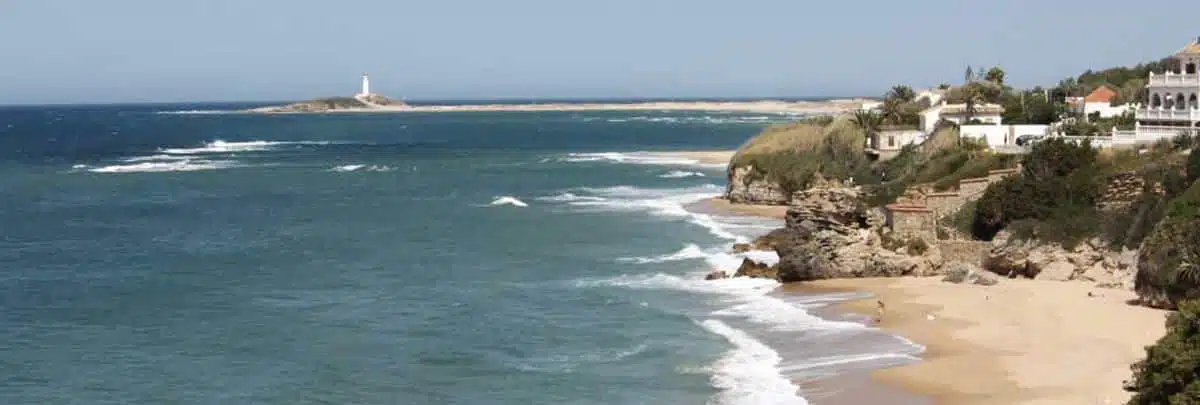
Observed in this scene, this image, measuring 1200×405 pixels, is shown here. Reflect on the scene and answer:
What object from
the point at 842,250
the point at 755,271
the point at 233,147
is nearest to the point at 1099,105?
the point at 842,250

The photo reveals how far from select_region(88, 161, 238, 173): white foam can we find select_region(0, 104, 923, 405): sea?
19.6 meters

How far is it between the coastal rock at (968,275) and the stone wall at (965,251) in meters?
0.48

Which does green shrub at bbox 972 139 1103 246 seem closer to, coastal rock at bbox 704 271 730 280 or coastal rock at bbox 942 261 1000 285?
coastal rock at bbox 942 261 1000 285

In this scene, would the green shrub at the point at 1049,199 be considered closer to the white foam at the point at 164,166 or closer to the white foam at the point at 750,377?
the white foam at the point at 750,377

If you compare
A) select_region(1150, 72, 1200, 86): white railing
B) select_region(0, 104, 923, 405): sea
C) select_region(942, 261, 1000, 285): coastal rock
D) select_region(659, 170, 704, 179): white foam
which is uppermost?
select_region(1150, 72, 1200, 86): white railing

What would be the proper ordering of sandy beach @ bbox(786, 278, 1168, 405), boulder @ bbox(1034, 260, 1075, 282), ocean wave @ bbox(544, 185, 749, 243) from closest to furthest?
1. sandy beach @ bbox(786, 278, 1168, 405)
2. boulder @ bbox(1034, 260, 1075, 282)
3. ocean wave @ bbox(544, 185, 749, 243)

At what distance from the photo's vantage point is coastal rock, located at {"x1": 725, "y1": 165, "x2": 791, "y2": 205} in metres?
73.5

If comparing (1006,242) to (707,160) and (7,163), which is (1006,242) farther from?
(7,163)

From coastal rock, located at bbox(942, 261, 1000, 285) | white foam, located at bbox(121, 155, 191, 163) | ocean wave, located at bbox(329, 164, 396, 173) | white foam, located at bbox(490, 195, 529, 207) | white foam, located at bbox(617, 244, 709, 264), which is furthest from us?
white foam, located at bbox(121, 155, 191, 163)

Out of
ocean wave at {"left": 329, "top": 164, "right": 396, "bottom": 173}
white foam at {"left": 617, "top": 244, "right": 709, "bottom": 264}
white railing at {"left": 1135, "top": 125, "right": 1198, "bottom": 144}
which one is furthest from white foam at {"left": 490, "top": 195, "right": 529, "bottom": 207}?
white railing at {"left": 1135, "top": 125, "right": 1198, "bottom": 144}

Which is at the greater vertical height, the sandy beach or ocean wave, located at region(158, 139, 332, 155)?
the sandy beach

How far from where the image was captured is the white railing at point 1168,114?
5222 centimetres

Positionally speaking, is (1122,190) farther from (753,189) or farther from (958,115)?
(753,189)

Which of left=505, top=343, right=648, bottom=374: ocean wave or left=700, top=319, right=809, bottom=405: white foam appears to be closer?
left=700, top=319, right=809, bottom=405: white foam
